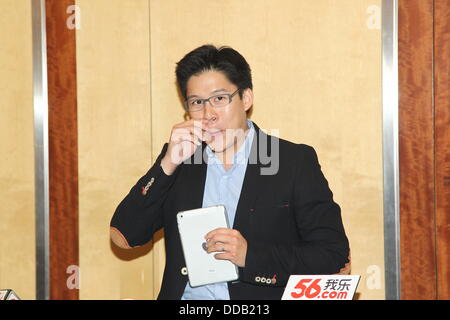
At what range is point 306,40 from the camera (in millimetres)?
2805

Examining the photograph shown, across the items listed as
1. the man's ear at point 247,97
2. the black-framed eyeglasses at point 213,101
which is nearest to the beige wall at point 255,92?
the man's ear at point 247,97

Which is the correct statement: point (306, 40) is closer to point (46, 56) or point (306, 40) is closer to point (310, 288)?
point (46, 56)

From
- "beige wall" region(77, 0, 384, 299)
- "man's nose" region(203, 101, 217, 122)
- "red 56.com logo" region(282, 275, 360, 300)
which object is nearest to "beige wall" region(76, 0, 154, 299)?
"beige wall" region(77, 0, 384, 299)

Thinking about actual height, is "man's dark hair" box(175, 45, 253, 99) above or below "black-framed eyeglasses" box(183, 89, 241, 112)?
above

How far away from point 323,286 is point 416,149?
1457 mm

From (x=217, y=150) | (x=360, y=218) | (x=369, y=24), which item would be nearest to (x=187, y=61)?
(x=217, y=150)

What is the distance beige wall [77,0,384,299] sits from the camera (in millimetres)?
2789

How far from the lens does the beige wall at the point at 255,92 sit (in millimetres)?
2789

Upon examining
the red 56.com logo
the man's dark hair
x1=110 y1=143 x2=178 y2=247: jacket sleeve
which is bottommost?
the red 56.com logo

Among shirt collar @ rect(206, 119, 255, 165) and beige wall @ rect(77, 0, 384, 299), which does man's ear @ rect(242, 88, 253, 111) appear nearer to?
shirt collar @ rect(206, 119, 255, 165)

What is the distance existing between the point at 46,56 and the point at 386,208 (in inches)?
71.5

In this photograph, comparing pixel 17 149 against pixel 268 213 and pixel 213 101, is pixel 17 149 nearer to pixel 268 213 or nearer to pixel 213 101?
pixel 213 101

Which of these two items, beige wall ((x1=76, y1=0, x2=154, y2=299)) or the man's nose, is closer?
the man's nose

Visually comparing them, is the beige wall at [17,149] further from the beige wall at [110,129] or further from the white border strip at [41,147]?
the beige wall at [110,129]
